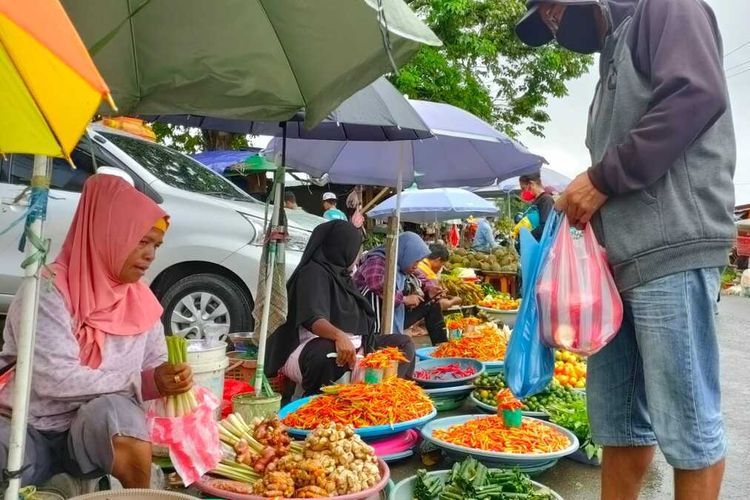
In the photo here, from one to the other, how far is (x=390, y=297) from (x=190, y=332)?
1.89m

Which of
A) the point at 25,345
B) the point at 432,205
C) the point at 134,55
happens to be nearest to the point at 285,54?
the point at 134,55

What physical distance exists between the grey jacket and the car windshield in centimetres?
482

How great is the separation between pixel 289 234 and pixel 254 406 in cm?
237

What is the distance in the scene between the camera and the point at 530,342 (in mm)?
2406

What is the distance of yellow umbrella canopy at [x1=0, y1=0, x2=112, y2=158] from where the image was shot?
3.92ft

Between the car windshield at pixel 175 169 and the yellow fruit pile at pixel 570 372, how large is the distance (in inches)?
137

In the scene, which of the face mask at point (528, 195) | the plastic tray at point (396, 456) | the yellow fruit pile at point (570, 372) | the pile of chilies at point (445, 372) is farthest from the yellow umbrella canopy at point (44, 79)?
the face mask at point (528, 195)

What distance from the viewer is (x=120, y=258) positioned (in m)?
2.67

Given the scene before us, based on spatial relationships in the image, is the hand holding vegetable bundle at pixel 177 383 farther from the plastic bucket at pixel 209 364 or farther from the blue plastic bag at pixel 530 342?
the blue plastic bag at pixel 530 342

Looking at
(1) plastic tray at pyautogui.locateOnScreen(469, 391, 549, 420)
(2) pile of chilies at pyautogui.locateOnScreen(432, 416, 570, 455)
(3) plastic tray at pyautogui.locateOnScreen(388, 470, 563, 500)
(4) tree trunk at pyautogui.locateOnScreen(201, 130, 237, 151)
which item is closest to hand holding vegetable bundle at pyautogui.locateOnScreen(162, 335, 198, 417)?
(3) plastic tray at pyautogui.locateOnScreen(388, 470, 563, 500)

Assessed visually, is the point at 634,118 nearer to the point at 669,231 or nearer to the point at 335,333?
the point at 669,231

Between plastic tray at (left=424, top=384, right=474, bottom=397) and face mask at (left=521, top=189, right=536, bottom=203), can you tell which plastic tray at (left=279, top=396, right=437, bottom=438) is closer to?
plastic tray at (left=424, top=384, right=474, bottom=397)

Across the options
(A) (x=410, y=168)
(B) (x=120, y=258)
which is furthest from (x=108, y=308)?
(A) (x=410, y=168)

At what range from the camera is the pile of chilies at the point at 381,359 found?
4312 mm
